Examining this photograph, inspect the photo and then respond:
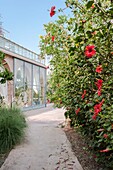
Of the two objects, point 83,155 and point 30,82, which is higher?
point 30,82

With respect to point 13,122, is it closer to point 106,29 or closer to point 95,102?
point 95,102

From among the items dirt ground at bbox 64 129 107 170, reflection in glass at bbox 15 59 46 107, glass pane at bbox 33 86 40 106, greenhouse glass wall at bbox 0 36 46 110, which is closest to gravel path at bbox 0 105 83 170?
dirt ground at bbox 64 129 107 170

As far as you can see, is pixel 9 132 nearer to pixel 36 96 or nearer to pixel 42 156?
pixel 42 156

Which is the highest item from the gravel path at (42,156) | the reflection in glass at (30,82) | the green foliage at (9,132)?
the reflection in glass at (30,82)

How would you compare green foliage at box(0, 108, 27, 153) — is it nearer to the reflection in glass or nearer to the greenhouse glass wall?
the greenhouse glass wall

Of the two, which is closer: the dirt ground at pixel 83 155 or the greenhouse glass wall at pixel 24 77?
the dirt ground at pixel 83 155

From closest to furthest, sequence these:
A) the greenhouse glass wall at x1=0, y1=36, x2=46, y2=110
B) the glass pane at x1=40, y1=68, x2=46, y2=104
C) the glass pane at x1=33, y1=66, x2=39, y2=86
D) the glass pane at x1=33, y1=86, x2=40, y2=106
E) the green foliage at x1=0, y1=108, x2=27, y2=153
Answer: the green foliage at x1=0, y1=108, x2=27, y2=153 < the greenhouse glass wall at x1=0, y1=36, x2=46, y2=110 < the glass pane at x1=33, y1=86, x2=40, y2=106 < the glass pane at x1=33, y1=66, x2=39, y2=86 < the glass pane at x1=40, y1=68, x2=46, y2=104

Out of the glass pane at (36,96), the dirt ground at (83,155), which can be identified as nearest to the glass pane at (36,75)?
the glass pane at (36,96)

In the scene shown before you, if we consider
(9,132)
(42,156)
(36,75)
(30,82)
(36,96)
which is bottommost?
(42,156)

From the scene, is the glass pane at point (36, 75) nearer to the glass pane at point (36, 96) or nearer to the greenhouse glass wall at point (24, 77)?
the greenhouse glass wall at point (24, 77)

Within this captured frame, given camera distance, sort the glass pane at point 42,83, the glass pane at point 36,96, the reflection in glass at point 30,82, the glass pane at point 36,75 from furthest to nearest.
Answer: the glass pane at point 42,83 < the glass pane at point 36,75 < the glass pane at point 36,96 < the reflection in glass at point 30,82

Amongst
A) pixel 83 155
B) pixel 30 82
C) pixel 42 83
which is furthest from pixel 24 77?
pixel 83 155

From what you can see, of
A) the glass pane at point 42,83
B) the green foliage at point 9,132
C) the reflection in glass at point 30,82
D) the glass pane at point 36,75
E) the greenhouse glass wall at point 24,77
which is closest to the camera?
the green foliage at point 9,132

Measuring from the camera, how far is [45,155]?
414 cm
